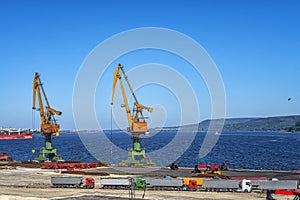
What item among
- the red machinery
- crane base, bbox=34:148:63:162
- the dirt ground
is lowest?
the dirt ground

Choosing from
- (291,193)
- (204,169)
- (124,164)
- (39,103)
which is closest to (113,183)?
(291,193)

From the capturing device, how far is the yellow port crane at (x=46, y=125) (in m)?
87.9

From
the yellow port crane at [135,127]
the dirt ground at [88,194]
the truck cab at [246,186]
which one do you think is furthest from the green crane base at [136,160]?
the truck cab at [246,186]

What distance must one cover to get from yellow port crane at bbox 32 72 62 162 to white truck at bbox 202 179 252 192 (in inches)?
2100

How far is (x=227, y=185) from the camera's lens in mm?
38000

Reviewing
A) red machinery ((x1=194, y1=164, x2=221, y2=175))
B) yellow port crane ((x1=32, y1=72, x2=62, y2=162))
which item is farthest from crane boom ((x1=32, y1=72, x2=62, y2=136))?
red machinery ((x1=194, y1=164, x2=221, y2=175))

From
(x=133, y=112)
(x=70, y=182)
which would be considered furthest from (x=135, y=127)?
(x=70, y=182)

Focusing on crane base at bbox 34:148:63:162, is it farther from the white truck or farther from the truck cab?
the truck cab

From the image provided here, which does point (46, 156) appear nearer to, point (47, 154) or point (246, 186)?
point (47, 154)

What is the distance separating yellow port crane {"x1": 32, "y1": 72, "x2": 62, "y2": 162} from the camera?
8794 cm

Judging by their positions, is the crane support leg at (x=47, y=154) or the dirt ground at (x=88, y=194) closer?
the dirt ground at (x=88, y=194)

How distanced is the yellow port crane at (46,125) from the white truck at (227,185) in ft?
175

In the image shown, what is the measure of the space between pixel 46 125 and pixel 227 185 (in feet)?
194

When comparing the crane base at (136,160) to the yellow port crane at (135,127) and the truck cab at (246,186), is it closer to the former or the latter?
the yellow port crane at (135,127)
